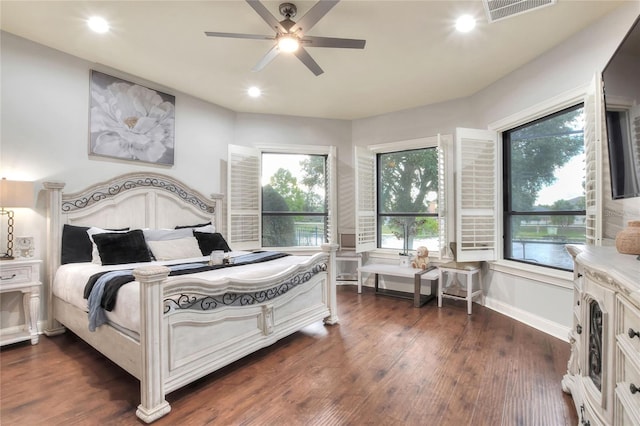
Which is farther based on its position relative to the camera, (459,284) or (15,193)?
(459,284)

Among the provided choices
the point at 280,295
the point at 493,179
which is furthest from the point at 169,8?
the point at 493,179

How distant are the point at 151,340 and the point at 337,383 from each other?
49.5 inches

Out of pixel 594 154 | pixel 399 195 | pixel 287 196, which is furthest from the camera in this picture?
pixel 287 196

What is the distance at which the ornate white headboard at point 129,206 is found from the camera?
3.12 meters

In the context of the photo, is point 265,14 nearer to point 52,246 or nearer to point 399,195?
point 52,246

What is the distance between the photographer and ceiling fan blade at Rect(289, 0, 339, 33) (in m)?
2.02

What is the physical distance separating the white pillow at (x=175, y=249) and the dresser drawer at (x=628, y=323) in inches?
136

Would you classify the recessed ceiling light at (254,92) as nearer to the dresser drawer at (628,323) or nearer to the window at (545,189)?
the window at (545,189)

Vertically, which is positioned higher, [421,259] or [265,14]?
[265,14]

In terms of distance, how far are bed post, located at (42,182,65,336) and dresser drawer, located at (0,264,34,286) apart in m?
0.27

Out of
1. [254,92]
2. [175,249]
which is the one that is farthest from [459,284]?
[254,92]

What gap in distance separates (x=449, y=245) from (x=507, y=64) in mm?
2272

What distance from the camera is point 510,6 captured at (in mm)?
2379

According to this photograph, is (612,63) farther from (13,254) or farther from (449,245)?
(13,254)
